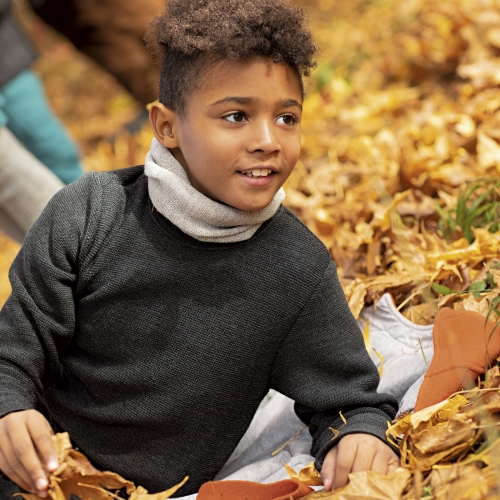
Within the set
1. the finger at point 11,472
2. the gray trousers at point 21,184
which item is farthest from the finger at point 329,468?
the gray trousers at point 21,184

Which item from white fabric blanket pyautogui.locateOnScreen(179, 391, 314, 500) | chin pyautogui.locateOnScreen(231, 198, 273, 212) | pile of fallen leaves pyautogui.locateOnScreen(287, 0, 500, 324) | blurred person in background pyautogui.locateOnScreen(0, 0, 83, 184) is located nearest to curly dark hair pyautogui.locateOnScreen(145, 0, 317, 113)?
Result: chin pyautogui.locateOnScreen(231, 198, 273, 212)

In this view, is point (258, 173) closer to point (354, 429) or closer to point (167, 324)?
point (167, 324)

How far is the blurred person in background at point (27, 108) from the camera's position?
312cm

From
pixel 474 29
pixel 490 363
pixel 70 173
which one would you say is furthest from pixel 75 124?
pixel 490 363

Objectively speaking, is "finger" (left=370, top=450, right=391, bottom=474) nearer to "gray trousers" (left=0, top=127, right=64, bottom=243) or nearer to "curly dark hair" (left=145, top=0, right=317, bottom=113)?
"curly dark hair" (left=145, top=0, right=317, bottom=113)

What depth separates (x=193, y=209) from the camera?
1621 millimetres

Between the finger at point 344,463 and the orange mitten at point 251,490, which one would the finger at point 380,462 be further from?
the orange mitten at point 251,490

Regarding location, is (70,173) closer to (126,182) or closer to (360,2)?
(126,182)

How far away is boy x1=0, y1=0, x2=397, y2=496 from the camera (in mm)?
1568

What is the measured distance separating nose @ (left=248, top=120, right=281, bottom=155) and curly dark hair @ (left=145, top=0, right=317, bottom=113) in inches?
5.3

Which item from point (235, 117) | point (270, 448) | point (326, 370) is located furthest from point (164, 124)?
point (270, 448)

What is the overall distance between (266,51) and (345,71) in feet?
9.91

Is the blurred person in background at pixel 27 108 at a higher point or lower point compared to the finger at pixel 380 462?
higher

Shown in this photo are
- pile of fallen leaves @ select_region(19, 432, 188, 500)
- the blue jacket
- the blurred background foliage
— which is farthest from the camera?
the blue jacket
